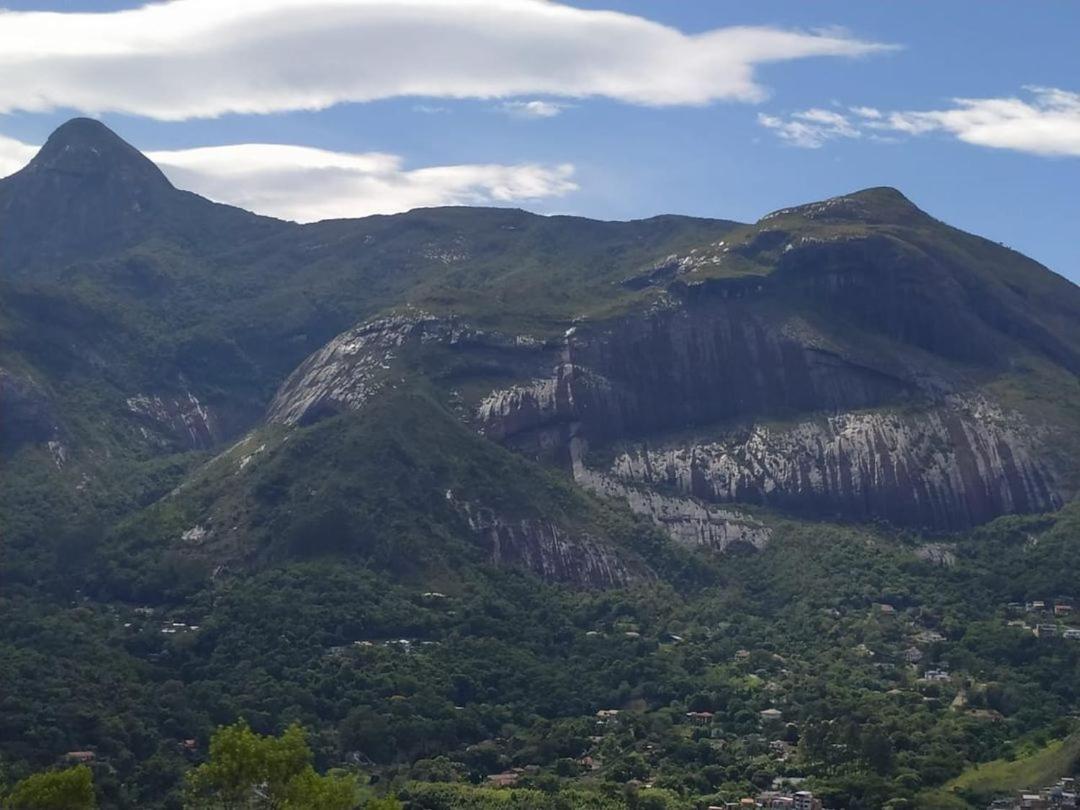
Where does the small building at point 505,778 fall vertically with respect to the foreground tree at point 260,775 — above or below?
below

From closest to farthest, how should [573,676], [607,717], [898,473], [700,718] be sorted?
[700,718], [607,717], [573,676], [898,473]

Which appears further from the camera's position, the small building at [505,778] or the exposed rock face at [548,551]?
the exposed rock face at [548,551]

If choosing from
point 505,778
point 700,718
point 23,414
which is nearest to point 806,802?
point 505,778

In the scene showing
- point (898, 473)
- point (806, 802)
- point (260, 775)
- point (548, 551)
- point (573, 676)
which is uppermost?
point (898, 473)

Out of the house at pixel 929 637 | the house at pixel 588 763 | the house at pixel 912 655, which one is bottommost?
the house at pixel 588 763

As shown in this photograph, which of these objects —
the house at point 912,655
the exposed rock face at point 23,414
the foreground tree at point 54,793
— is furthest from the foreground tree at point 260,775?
the exposed rock face at point 23,414

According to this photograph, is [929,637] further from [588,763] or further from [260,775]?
[260,775]

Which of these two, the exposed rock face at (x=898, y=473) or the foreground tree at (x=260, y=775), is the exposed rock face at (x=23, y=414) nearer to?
the exposed rock face at (x=898, y=473)
